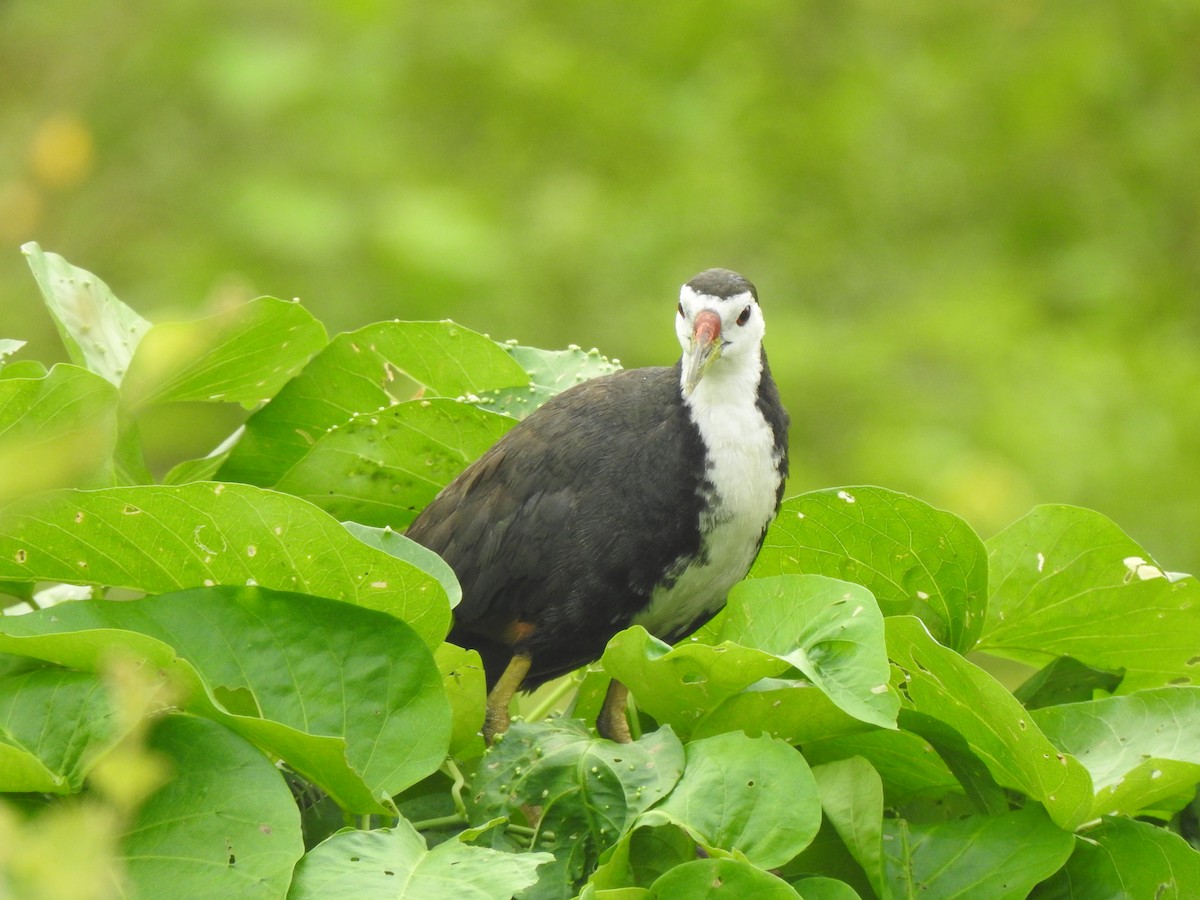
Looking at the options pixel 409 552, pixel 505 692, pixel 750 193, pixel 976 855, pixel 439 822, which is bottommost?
pixel 505 692

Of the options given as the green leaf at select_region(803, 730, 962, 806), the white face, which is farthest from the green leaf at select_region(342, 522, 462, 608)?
the white face

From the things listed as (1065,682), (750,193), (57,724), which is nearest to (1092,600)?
(1065,682)

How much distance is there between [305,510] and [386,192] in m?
5.46

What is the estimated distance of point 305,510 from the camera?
129 centimetres

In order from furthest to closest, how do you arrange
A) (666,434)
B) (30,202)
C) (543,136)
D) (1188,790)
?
1. (543,136)
2. (30,202)
3. (666,434)
4. (1188,790)

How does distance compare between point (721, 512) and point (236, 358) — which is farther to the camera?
point (721, 512)

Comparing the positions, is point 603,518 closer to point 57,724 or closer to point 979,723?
point 979,723

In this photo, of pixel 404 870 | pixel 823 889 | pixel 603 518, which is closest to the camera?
→ pixel 404 870

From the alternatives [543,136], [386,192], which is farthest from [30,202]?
[543,136]

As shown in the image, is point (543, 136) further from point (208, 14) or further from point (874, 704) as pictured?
point (874, 704)

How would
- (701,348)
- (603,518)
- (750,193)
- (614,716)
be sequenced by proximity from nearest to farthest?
(614,716) < (603,518) < (701,348) < (750,193)

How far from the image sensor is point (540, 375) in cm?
211

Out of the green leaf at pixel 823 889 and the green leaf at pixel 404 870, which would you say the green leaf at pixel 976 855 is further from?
the green leaf at pixel 404 870

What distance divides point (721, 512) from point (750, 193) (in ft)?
16.8
